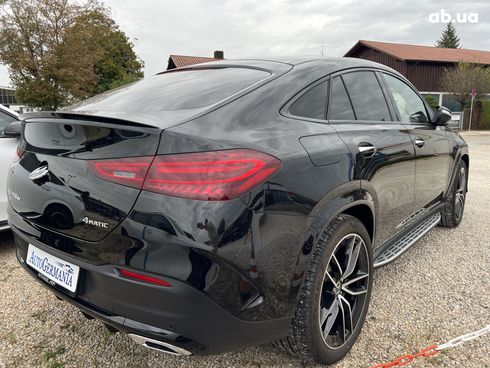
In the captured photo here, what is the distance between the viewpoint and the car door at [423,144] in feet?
10.1

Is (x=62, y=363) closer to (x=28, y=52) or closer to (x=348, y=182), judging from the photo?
(x=348, y=182)

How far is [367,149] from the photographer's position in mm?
2299

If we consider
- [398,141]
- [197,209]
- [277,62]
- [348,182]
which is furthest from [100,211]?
[398,141]

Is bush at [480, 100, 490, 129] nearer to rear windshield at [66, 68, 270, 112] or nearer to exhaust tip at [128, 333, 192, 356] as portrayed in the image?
rear windshield at [66, 68, 270, 112]

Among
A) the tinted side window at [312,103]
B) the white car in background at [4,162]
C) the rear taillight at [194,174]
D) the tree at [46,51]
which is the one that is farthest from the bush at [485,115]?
the rear taillight at [194,174]

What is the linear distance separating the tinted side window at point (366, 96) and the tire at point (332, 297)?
0.81 m

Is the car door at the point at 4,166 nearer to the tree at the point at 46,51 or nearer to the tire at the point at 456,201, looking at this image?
the tire at the point at 456,201

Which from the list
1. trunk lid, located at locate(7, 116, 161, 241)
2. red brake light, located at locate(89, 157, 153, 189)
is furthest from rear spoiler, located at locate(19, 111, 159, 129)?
red brake light, located at locate(89, 157, 153, 189)

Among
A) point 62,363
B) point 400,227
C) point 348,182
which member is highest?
point 348,182

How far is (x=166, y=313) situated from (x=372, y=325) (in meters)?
1.53

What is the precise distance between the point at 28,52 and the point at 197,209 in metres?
25.2

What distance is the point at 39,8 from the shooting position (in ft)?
73.5

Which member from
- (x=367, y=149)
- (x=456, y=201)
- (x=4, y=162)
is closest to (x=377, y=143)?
(x=367, y=149)

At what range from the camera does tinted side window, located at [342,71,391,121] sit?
8.38ft
